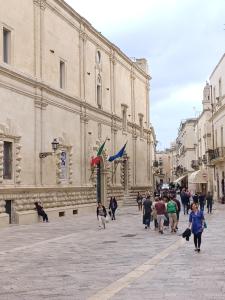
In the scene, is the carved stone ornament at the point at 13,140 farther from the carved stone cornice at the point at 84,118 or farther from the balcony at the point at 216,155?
the balcony at the point at 216,155

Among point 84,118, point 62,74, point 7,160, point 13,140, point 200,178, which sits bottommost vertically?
point 200,178

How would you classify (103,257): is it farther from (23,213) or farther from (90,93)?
(90,93)

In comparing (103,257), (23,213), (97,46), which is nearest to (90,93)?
(97,46)

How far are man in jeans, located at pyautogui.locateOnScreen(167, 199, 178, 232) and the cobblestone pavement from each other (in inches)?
15.1

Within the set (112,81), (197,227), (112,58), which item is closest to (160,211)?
(197,227)

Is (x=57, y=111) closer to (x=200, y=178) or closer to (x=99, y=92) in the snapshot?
(x=99, y=92)

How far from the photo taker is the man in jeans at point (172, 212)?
20644mm

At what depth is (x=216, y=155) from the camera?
50.8 meters

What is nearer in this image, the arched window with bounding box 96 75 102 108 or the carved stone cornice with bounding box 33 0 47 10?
the carved stone cornice with bounding box 33 0 47 10

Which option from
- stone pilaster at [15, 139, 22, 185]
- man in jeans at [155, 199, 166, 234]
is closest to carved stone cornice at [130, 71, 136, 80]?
stone pilaster at [15, 139, 22, 185]

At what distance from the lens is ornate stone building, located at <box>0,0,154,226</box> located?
25.7 meters

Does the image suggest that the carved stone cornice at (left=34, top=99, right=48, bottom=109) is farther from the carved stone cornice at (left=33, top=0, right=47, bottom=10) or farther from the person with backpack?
the person with backpack

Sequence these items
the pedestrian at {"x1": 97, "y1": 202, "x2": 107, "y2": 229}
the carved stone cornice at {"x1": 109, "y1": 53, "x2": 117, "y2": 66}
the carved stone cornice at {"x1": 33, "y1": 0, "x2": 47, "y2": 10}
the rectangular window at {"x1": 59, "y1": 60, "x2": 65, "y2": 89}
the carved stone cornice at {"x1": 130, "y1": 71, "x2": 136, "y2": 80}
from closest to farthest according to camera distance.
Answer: the pedestrian at {"x1": 97, "y1": 202, "x2": 107, "y2": 229}
the carved stone cornice at {"x1": 33, "y1": 0, "x2": 47, "y2": 10}
the rectangular window at {"x1": 59, "y1": 60, "x2": 65, "y2": 89}
the carved stone cornice at {"x1": 109, "y1": 53, "x2": 117, "y2": 66}
the carved stone cornice at {"x1": 130, "y1": 71, "x2": 136, "y2": 80}

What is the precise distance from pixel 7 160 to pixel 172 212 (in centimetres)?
893
